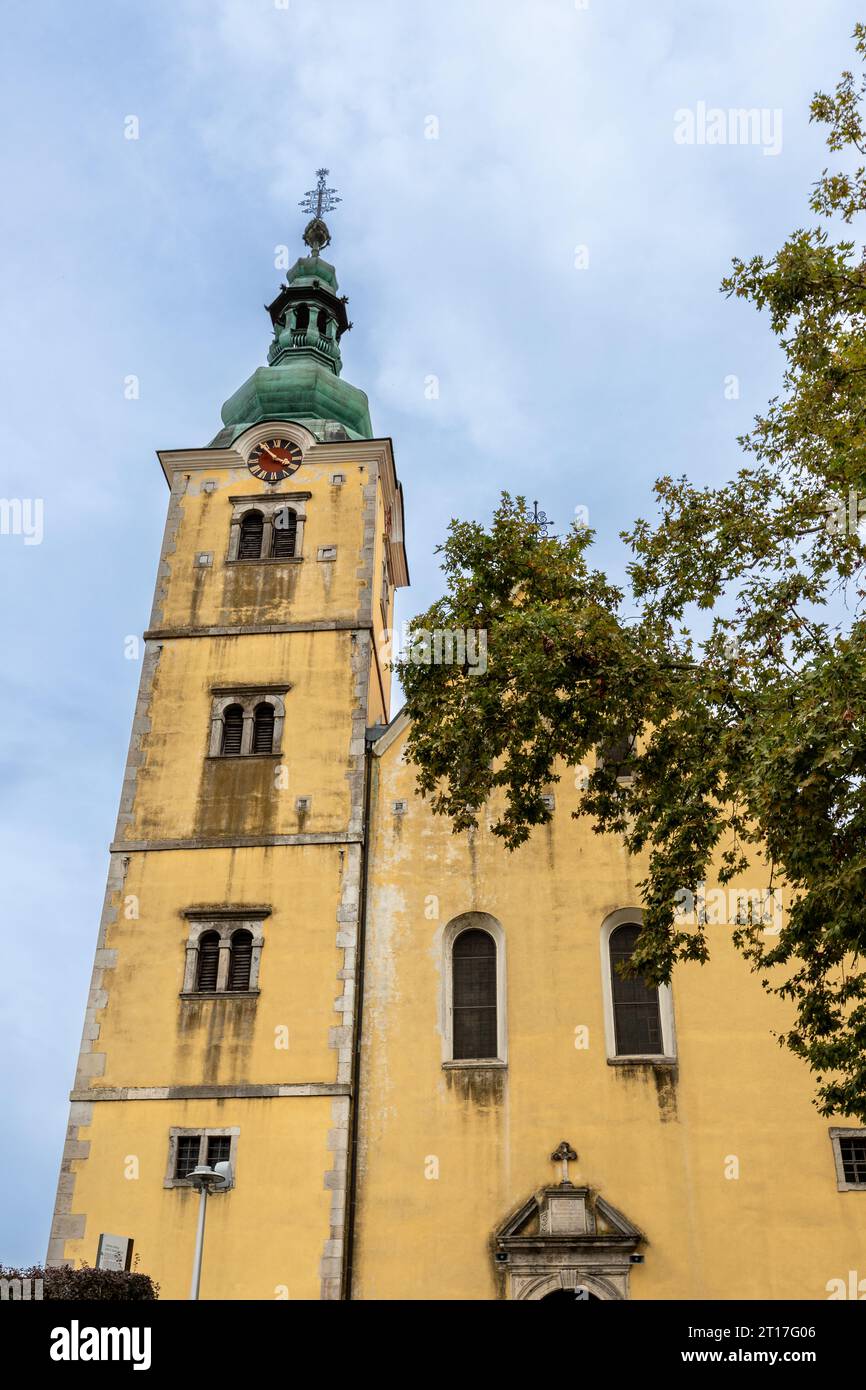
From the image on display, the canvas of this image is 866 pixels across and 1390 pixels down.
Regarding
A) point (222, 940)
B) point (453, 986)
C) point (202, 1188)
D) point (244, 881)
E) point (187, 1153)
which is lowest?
point (202, 1188)

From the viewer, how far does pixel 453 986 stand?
69.3ft

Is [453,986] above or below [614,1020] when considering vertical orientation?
above

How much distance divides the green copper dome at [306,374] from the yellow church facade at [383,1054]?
22.6 ft

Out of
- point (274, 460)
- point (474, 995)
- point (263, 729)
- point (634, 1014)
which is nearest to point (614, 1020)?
point (634, 1014)

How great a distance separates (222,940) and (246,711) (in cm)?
445

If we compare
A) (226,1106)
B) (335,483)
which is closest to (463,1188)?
(226,1106)

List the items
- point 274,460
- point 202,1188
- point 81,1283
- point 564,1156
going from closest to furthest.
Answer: point 81,1283 < point 202,1188 < point 564,1156 < point 274,460

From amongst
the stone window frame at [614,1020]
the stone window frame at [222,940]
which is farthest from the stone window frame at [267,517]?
the stone window frame at [614,1020]

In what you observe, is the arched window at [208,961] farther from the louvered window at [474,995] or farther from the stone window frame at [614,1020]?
the stone window frame at [614,1020]

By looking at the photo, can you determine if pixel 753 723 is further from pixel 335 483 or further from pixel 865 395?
pixel 335 483

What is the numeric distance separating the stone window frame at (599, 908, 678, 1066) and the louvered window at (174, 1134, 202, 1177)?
6.23 m

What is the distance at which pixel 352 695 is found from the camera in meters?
24.0

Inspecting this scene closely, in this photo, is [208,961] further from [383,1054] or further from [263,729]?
[263,729]

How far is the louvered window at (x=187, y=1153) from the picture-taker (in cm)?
1972
